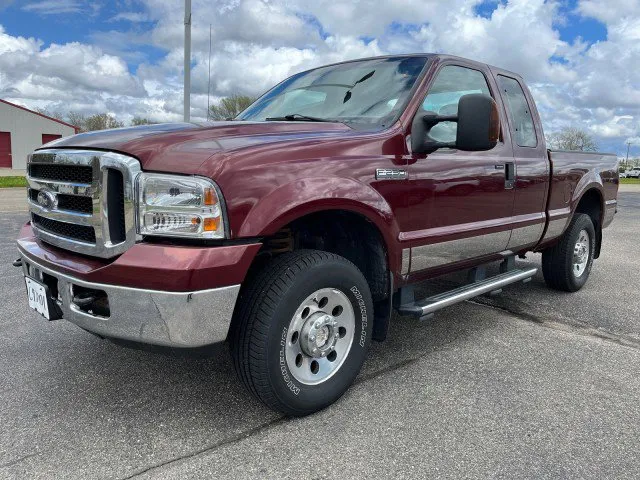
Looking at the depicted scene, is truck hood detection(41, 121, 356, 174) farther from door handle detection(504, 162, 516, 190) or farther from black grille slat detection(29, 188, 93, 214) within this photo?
door handle detection(504, 162, 516, 190)

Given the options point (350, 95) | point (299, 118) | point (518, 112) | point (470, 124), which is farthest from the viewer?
point (518, 112)

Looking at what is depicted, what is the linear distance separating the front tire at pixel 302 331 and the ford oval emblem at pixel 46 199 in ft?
3.55

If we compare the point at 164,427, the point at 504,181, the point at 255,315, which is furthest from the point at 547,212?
the point at 164,427

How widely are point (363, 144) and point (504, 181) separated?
1.49m

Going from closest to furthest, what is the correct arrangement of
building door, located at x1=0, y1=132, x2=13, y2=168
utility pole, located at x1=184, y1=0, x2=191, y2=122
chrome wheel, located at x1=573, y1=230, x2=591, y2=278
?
chrome wheel, located at x1=573, y1=230, x2=591, y2=278, utility pole, located at x1=184, y1=0, x2=191, y2=122, building door, located at x1=0, y1=132, x2=13, y2=168

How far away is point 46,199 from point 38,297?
0.49 m

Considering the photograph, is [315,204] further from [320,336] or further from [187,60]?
[187,60]

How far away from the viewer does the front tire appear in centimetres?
246

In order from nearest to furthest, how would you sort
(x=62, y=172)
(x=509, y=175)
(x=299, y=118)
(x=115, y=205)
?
1. (x=115, y=205)
2. (x=62, y=172)
3. (x=299, y=118)
4. (x=509, y=175)

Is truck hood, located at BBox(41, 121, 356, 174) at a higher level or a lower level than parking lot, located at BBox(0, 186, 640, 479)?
higher

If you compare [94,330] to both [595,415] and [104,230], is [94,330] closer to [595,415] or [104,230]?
[104,230]

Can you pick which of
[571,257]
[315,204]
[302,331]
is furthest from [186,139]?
[571,257]

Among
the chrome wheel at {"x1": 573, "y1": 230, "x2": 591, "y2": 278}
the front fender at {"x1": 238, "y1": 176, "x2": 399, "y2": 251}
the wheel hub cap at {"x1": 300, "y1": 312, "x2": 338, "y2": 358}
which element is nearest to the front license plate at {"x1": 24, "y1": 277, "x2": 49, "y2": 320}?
the front fender at {"x1": 238, "y1": 176, "x2": 399, "y2": 251}

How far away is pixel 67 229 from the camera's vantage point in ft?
8.87
